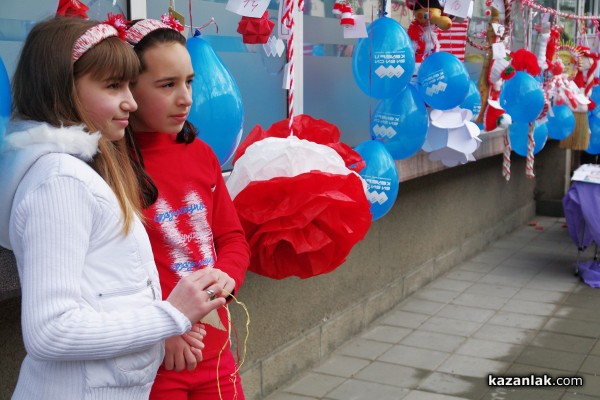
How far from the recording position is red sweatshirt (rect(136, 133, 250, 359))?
217cm

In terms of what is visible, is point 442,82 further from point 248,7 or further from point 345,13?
point 248,7

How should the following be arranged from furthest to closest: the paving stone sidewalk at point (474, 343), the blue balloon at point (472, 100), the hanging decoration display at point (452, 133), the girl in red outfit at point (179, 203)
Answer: the blue balloon at point (472, 100) → the hanging decoration display at point (452, 133) → the paving stone sidewalk at point (474, 343) → the girl in red outfit at point (179, 203)

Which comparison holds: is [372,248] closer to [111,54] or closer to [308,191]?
[308,191]

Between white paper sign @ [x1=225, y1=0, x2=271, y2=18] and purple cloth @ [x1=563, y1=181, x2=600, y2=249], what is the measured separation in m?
4.62

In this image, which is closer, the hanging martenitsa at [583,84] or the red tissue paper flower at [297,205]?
the red tissue paper flower at [297,205]

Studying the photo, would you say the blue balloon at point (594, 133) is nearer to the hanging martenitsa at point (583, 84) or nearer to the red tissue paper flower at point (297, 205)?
the hanging martenitsa at point (583, 84)

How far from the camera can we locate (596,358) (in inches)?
196

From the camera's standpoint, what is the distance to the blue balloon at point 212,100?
269cm

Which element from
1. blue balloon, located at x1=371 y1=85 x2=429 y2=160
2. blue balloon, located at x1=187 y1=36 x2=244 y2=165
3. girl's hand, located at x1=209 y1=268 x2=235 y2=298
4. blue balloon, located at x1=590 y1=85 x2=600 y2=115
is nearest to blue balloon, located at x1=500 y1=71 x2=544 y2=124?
blue balloon, located at x1=371 y1=85 x2=429 y2=160

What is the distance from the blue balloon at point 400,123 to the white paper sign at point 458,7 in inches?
20.8

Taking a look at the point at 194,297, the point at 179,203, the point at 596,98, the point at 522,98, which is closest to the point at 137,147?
the point at 179,203

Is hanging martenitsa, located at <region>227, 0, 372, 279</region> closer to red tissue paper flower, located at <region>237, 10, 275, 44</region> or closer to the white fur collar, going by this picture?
red tissue paper flower, located at <region>237, 10, 275, 44</region>

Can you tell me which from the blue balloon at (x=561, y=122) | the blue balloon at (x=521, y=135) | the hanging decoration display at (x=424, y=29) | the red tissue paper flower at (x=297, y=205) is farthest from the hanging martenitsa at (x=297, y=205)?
the blue balloon at (x=561, y=122)

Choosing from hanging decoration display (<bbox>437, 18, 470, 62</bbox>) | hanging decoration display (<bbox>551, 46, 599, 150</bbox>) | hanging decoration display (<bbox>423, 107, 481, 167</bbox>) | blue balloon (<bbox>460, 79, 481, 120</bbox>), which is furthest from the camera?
hanging decoration display (<bbox>551, 46, 599, 150</bbox>)
